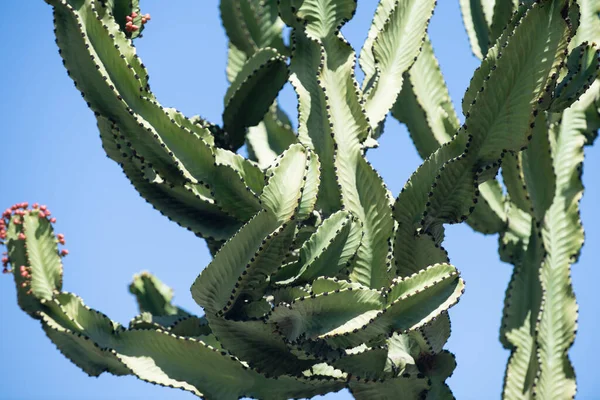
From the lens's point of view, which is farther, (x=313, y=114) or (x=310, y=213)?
(x=313, y=114)

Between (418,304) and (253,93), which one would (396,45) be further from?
(418,304)

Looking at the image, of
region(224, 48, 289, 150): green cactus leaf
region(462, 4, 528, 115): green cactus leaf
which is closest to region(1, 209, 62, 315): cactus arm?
region(224, 48, 289, 150): green cactus leaf

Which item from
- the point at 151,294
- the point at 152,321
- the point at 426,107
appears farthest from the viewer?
the point at 151,294

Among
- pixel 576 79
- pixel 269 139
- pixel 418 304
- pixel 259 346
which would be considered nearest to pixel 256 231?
pixel 259 346

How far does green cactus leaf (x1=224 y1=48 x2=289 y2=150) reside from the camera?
4.02m

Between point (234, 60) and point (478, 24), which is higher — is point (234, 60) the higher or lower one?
the lower one

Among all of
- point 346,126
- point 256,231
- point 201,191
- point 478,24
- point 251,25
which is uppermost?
point 478,24

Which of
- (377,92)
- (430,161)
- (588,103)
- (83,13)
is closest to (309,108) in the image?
(377,92)

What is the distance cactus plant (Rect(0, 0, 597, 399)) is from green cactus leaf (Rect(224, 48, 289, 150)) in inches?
11.4

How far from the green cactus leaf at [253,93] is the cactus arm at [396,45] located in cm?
44

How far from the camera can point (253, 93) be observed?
4.09 m

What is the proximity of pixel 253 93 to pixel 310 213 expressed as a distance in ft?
3.70

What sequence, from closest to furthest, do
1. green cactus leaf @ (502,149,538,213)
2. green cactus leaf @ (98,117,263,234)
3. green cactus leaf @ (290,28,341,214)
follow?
green cactus leaf @ (98,117,263,234) → green cactus leaf @ (290,28,341,214) → green cactus leaf @ (502,149,538,213)

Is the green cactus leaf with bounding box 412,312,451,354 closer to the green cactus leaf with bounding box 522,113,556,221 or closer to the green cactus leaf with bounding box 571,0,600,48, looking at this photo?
the green cactus leaf with bounding box 522,113,556,221
